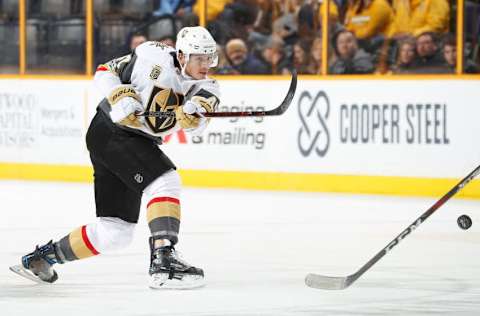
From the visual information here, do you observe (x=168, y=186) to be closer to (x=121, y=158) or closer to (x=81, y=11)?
(x=121, y=158)

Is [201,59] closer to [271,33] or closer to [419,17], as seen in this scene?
[419,17]

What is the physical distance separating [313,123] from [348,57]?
1.82ft

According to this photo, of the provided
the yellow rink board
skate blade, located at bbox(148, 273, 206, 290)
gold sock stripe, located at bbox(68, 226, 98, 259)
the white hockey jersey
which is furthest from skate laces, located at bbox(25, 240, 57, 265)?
the yellow rink board

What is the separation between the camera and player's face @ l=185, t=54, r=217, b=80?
4938 millimetres

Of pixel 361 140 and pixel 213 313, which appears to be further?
pixel 361 140

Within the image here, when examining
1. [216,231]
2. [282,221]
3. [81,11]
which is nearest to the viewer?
[216,231]

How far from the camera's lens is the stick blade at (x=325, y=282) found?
4867 mm

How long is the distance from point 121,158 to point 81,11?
5.95 meters

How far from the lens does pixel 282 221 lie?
7590mm

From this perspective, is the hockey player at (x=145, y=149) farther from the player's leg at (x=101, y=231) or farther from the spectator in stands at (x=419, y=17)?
the spectator in stands at (x=419, y=17)

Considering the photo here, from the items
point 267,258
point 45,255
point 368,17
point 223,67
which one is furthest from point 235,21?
point 45,255

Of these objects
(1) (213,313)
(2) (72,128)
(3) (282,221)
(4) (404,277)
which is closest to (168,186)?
(1) (213,313)

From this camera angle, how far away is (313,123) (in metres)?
9.57

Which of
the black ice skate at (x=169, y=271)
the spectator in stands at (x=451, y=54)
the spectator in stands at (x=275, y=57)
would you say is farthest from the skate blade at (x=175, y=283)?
the spectator in stands at (x=275, y=57)
